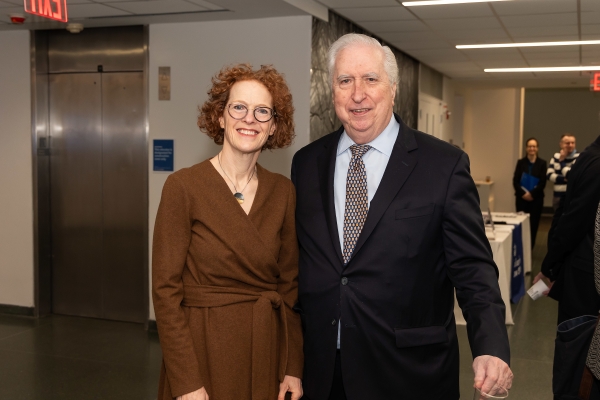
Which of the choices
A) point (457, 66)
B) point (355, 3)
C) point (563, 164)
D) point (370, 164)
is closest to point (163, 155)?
point (355, 3)

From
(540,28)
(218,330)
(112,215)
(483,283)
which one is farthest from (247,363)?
(540,28)

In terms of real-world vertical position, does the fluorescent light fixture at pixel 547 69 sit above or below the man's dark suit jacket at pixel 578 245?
above

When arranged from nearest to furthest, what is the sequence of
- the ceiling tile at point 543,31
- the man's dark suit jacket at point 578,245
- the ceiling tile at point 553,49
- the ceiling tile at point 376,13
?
the man's dark suit jacket at point 578,245 → the ceiling tile at point 376,13 → the ceiling tile at point 543,31 → the ceiling tile at point 553,49

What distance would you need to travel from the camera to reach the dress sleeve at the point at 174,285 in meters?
2.07

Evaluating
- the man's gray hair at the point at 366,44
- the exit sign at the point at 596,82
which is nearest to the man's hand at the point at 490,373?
the man's gray hair at the point at 366,44

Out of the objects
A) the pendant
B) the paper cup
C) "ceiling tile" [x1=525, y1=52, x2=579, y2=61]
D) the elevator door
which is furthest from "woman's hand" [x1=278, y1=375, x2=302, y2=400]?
"ceiling tile" [x1=525, y1=52, x2=579, y2=61]

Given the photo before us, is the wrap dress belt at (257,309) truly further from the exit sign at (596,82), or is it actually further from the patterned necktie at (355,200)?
the exit sign at (596,82)

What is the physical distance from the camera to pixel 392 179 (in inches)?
84.1

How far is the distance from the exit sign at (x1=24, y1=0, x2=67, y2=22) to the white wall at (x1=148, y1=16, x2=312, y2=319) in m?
1.97

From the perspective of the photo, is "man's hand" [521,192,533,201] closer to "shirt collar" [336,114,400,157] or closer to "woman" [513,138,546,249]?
"woman" [513,138,546,249]

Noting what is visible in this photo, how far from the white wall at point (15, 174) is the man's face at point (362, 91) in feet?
16.5

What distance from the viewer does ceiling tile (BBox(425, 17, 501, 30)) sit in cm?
643

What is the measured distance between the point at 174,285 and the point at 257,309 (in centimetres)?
29

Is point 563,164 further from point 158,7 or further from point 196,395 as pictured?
point 196,395
